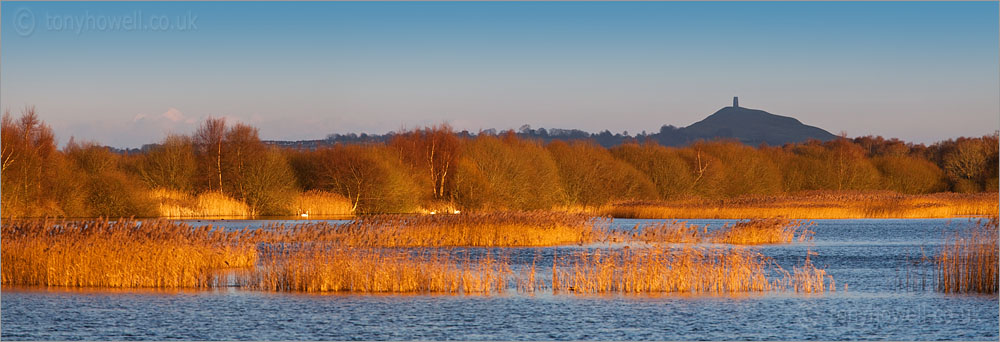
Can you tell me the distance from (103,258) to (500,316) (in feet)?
30.6

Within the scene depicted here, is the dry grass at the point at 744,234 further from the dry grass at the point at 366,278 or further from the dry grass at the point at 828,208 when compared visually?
the dry grass at the point at 828,208

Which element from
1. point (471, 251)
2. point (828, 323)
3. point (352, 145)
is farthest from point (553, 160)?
point (828, 323)

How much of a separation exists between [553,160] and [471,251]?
34.6 metres

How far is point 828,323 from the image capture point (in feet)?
54.9

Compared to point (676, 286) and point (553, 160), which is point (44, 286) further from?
point (553, 160)

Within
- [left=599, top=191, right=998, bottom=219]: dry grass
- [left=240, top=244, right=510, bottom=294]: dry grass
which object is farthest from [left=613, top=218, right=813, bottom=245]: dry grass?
[left=599, top=191, right=998, bottom=219]: dry grass

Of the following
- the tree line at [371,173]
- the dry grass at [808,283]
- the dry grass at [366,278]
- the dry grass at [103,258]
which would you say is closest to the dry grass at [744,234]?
the dry grass at [808,283]

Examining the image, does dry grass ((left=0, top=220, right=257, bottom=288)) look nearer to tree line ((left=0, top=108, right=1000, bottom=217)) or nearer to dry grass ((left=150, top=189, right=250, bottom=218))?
tree line ((left=0, top=108, right=1000, bottom=217))

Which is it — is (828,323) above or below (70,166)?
below

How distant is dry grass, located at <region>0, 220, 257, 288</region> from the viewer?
71.0ft

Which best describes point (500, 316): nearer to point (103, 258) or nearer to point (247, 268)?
point (247, 268)

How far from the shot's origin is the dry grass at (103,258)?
21641 millimetres

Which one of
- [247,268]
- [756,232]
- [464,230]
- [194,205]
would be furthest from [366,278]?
[194,205]

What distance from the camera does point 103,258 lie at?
21812mm
